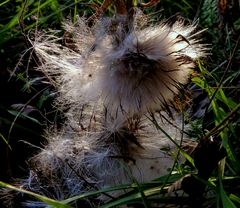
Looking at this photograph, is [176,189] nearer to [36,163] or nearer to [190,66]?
[190,66]

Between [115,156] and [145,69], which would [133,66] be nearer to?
[145,69]

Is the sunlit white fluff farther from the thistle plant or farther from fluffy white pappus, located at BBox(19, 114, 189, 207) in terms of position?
fluffy white pappus, located at BBox(19, 114, 189, 207)

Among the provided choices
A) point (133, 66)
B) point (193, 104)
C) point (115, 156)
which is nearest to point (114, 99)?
point (133, 66)

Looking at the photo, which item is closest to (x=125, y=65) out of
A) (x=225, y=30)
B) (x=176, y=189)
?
(x=176, y=189)

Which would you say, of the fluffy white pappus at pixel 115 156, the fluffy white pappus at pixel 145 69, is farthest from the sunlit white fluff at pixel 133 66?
the fluffy white pappus at pixel 115 156

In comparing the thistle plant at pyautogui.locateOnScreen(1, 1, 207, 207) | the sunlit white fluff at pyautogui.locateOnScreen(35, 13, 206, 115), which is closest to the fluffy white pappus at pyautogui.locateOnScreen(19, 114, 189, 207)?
the thistle plant at pyautogui.locateOnScreen(1, 1, 207, 207)

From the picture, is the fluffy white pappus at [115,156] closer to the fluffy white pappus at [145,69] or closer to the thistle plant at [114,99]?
the thistle plant at [114,99]
